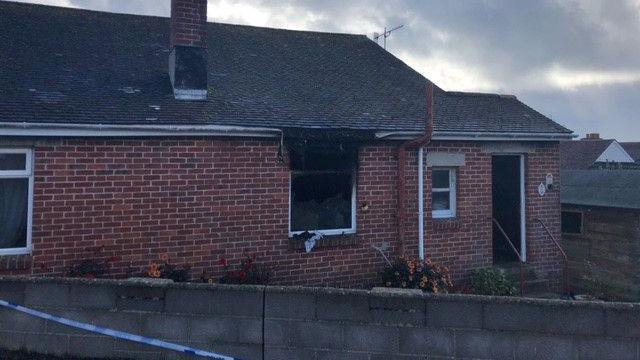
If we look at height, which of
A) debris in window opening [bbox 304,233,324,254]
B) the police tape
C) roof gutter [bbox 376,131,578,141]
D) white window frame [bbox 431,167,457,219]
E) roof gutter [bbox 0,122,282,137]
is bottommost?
the police tape

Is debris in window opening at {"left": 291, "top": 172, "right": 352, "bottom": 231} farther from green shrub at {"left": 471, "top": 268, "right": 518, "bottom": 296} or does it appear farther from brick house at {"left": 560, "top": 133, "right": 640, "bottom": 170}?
brick house at {"left": 560, "top": 133, "right": 640, "bottom": 170}

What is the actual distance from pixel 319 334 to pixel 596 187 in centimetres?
1045

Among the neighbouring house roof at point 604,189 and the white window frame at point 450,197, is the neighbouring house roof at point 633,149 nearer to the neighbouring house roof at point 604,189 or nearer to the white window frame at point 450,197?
the neighbouring house roof at point 604,189

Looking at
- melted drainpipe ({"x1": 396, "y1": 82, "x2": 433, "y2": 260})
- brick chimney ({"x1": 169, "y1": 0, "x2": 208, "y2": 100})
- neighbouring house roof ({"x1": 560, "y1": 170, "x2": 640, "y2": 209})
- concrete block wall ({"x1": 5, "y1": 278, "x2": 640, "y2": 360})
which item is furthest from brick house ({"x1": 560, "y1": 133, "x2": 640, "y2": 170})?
concrete block wall ({"x1": 5, "y1": 278, "x2": 640, "y2": 360})

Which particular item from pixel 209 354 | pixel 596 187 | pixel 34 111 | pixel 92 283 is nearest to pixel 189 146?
pixel 34 111

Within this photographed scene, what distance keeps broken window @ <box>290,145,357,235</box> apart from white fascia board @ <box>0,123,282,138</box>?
0.85 meters

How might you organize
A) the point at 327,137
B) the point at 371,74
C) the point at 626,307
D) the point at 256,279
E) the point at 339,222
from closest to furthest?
1. the point at 626,307
2. the point at 256,279
3. the point at 327,137
4. the point at 339,222
5. the point at 371,74

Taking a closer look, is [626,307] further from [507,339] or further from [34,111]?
[34,111]

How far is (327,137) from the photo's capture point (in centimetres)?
882

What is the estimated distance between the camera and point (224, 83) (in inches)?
400

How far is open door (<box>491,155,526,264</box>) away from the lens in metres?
10.9

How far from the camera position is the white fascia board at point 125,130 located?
23.1 ft

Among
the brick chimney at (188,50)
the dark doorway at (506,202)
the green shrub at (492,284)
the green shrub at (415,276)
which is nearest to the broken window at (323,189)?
the green shrub at (415,276)

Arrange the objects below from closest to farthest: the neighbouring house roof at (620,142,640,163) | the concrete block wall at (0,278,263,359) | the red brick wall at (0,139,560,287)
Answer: the concrete block wall at (0,278,263,359), the red brick wall at (0,139,560,287), the neighbouring house roof at (620,142,640,163)
